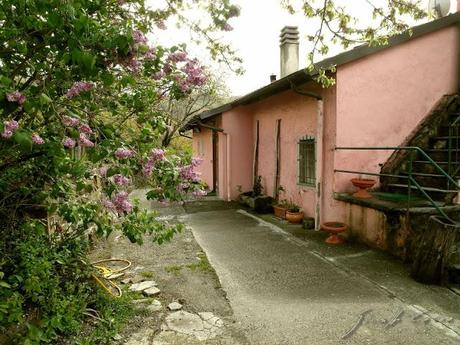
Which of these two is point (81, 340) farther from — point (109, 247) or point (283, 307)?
point (109, 247)

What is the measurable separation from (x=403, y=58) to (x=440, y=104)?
136 cm

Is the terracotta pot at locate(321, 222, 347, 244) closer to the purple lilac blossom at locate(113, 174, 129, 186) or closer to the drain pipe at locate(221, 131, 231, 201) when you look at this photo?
the purple lilac blossom at locate(113, 174, 129, 186)

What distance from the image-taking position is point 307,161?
27.8ft

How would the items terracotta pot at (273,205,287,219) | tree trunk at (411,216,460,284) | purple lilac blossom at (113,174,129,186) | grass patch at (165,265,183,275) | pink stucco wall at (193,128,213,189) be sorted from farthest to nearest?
pink stucco wall at (193,128,213,189) < terracotta pot at (273,205,287,219) < grass patch at (165,265,183,275) < tree trunk at (411,216,460,284) < purple lilac blossom at (113,174,129,186)

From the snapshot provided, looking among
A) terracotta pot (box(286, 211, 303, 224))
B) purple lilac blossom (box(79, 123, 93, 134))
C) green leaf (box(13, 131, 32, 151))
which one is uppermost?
→ purple lilac blossom (box(79, 123, 93, 134))

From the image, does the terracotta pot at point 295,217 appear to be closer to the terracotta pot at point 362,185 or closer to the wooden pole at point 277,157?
the wooden pole at point 277,157

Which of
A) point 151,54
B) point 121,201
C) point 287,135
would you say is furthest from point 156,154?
point 287,135

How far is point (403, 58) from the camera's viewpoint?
24.0ft

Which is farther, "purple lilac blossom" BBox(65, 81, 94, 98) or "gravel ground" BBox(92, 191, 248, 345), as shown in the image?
"gravel ground" BBox(92, 191, 248, 345)

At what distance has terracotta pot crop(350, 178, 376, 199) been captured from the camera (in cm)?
648

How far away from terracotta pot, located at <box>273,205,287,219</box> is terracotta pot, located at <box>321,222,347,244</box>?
2105mm

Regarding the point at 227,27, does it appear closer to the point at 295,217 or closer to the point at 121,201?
the point at 121,201

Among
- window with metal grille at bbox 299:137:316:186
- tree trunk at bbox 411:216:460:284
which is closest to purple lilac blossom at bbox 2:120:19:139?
tree trunk at bbox 411:216:460:284

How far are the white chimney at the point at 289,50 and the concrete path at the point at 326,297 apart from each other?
7547mm
